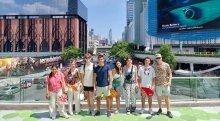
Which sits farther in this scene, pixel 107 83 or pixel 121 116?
pixel 121 116

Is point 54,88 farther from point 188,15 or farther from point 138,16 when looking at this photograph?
point 138,16

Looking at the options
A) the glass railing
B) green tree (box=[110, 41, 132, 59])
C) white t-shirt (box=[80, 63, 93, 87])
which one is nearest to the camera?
white t-shirt (box=[80, 63, 93, 87])

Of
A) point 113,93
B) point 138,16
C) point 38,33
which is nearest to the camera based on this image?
point 113,93

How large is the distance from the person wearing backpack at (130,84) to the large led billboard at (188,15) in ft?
237

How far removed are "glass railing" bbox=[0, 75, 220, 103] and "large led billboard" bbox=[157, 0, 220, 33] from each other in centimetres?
6998

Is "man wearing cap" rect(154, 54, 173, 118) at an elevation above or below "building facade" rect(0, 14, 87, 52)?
below

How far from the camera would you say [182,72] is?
61.1 metres

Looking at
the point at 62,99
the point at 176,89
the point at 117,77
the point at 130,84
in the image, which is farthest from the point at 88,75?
the point at 176,89

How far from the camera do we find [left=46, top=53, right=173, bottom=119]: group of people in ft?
27.2

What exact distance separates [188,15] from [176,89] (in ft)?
237

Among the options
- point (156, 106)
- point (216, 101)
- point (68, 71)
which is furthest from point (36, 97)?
point (216, 101)

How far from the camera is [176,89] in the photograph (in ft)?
32.9

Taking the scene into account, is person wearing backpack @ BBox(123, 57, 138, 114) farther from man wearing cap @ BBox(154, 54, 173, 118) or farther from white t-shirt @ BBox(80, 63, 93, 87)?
white t-shirt @ BBox(80, 63, 93, 87)

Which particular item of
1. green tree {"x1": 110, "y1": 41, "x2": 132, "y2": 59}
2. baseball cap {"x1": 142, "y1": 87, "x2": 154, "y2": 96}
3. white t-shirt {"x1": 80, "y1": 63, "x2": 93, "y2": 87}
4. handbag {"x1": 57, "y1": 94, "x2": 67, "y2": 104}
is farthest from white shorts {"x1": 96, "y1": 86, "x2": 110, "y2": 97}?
green tree {"x1": 110, "y1": 41, "x2": 132, "y2": 59}
